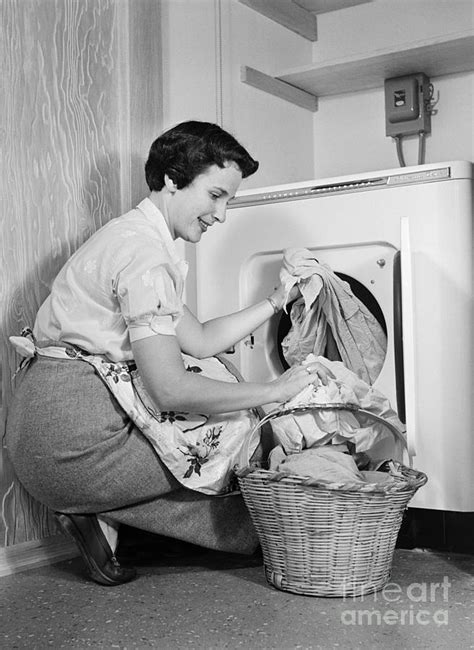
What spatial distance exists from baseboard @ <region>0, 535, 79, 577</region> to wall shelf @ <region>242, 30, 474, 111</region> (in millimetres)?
1650

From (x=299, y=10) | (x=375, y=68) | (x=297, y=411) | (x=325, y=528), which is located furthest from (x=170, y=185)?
(x=299, y=10)

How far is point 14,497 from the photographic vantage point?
2135mm

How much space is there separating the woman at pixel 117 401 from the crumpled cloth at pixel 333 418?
0.12ft

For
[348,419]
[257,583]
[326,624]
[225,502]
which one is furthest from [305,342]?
[326,624]

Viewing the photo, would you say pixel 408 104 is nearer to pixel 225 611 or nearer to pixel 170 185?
pixel 170 185

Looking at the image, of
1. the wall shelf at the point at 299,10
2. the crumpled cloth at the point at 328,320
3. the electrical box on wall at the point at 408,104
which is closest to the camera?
the crumpled cloth at the point at 328,320

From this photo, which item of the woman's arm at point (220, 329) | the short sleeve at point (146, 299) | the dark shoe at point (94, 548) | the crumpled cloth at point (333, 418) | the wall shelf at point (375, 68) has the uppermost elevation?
the wall shelf at point (375, 68)

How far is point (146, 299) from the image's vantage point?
1.85m

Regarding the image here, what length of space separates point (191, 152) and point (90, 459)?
29.3 inches

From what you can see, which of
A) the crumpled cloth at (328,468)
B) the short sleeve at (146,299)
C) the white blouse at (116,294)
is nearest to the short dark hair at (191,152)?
the white blouse at (116,294)

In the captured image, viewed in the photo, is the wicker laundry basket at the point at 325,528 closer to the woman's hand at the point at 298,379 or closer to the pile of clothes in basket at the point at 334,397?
the pile of clothes in basket at the point at 334,397

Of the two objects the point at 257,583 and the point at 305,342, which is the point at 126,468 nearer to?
the point at 257,583

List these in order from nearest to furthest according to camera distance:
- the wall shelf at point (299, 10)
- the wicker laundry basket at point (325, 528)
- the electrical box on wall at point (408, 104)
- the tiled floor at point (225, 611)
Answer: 1. the tiled floor at point (225, 611)
2. the wicker laundry basket at point (325, 528)
3. the electrical box on wall at point (408, 104)
4. the wall shelf at point (299, 10)

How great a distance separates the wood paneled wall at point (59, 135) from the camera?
7.04 ft
